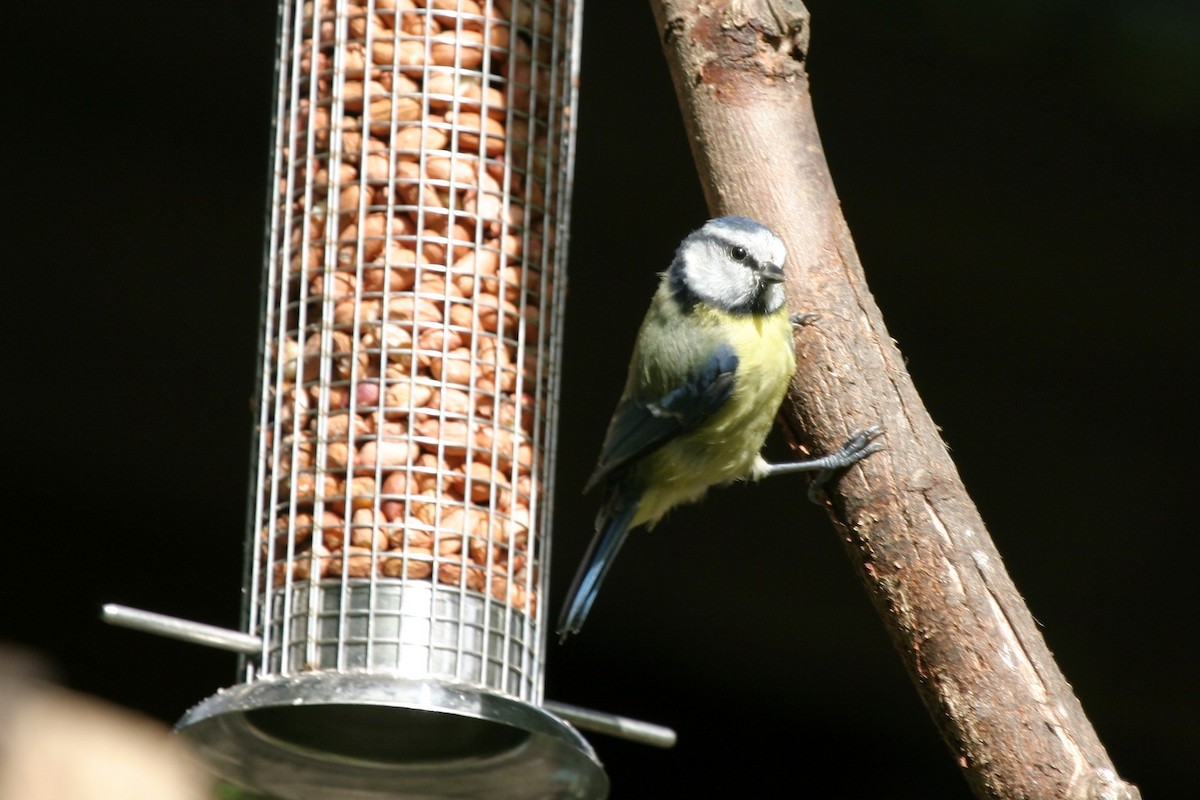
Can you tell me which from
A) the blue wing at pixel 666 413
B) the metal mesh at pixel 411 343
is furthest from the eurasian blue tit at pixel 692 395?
the metal mesh at pixel 411 343

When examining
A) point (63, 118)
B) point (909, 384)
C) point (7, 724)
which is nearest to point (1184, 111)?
point (909, 384)

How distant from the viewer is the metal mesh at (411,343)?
8.29 ft

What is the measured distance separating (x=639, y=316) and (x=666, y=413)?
182 centimetres

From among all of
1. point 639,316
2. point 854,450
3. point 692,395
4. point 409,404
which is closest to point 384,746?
point 409,404

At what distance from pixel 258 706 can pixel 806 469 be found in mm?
941

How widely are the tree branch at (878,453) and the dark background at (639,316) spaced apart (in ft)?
4.74

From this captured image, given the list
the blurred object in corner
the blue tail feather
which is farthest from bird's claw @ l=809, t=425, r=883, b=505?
the blurred object in corner

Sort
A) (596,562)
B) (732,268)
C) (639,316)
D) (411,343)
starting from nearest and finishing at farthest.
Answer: (411,343) < (732,268) < (596,562) < (639,316)

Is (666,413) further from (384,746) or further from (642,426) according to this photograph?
(384,746)

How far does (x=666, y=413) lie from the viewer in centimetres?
312

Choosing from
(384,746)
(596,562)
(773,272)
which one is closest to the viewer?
(384,746)

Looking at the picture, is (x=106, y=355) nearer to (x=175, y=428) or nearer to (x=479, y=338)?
(x=175, y=428)

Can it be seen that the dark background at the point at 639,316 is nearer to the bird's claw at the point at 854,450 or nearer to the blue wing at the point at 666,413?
the blue wing at the point at 666,413

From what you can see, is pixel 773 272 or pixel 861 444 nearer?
pixel 861 444
